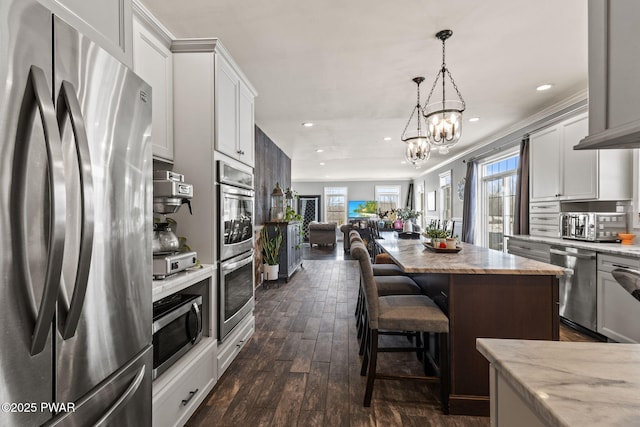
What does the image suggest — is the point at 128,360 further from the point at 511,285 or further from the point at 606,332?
the point at 606,332

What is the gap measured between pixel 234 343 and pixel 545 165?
4.33 meters

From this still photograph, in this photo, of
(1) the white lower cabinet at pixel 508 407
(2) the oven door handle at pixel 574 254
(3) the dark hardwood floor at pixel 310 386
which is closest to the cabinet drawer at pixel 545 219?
(2) the oven door handle at pixel 574 254

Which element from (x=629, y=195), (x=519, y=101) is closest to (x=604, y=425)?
(x=629, y=195)

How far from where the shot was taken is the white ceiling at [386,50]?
2037mm

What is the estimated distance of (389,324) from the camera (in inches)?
74.8

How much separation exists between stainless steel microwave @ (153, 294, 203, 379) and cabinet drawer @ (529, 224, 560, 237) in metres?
4.21

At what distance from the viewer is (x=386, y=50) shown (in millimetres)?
2531

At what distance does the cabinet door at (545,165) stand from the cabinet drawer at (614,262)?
1213 millimetres

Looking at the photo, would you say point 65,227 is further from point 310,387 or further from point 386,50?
point 386,50

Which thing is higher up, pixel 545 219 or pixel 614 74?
pixel 614 74

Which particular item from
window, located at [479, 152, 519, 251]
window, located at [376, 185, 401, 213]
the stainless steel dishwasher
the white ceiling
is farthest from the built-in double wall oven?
window, located at [376, 185, 401, 213]

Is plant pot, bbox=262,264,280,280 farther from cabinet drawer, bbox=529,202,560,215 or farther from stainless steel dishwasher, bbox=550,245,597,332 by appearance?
Answer: cabinet drawer, bbox=529,202,560,215

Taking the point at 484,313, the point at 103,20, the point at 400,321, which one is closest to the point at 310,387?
the point at 400,321

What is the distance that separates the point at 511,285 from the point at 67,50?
2338mm
